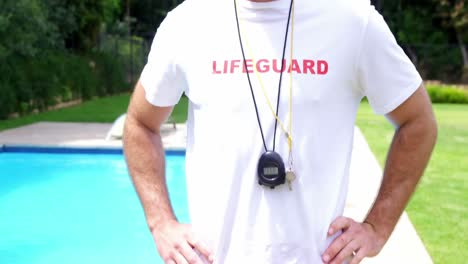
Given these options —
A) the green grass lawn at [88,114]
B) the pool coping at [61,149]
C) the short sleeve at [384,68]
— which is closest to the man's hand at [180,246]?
the short sleeve at [384,68]

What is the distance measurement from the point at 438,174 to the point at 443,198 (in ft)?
4.85

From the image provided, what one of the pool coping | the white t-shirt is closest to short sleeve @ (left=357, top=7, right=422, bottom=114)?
the white t-shirt

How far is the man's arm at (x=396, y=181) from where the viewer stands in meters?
1.47

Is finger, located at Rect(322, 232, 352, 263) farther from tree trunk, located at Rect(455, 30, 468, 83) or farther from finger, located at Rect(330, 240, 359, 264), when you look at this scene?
tree trunk, located at Rect(455, 30, 468, 83)

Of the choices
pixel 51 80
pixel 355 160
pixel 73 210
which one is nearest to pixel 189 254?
pixel 73 210

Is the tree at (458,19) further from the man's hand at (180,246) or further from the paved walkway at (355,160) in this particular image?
the man's hand at (180,246)

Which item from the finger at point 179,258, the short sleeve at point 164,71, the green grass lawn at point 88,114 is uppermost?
the short sleeve at point 164,71

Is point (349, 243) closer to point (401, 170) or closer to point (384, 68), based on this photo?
point (401, 170)

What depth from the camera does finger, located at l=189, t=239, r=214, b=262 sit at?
1.53 metres

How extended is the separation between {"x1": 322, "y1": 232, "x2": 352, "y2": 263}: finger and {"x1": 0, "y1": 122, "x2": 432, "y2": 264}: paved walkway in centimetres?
306

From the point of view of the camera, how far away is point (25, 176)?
9492 mm

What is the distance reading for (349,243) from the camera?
147 centimetres

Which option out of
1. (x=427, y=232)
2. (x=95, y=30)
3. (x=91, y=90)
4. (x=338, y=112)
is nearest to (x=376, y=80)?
(x=338, y=112)

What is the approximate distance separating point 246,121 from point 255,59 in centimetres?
14
